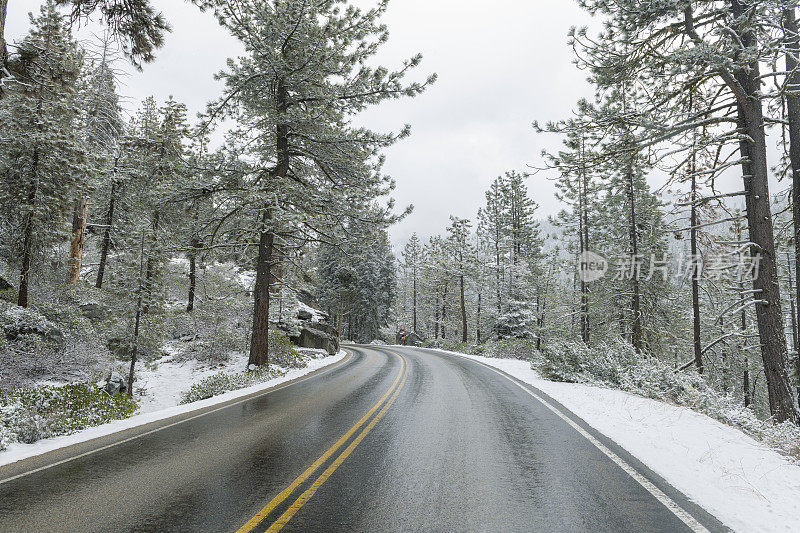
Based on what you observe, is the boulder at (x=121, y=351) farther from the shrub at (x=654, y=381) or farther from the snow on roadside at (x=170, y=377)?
the shrub at (x=654, y=381)

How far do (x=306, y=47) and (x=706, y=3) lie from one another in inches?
385

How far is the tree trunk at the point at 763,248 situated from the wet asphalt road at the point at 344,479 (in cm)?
478

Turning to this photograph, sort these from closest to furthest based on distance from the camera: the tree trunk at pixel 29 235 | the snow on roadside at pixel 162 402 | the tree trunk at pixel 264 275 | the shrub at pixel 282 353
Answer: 1. the snow on roadside at pixel 162 402
2. the tree trunk at pixel 264 275
3. the tree trunk at pixel 29 235
4. the shrub at pixel 282 353

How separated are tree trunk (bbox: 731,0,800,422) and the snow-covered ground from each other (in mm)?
2095

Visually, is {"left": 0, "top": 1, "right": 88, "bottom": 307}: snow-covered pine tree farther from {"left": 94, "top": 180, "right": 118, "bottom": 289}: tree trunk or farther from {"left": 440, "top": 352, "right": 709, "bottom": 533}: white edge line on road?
{"left": 440, "top": 352, "right": 709, "bottom": 533}: white edge line on road

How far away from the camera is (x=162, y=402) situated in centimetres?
1262

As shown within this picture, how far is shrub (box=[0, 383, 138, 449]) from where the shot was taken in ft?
20.6

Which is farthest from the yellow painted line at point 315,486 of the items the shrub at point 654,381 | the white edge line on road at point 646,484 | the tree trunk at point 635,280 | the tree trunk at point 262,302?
the tree trunk at point 635,280

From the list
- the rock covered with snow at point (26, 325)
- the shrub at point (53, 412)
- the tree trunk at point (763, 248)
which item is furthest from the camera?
the rock covered with snow at point (26, 325)

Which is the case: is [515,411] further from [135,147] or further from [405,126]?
[135,147]

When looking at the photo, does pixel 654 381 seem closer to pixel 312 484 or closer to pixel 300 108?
pixel 312 484

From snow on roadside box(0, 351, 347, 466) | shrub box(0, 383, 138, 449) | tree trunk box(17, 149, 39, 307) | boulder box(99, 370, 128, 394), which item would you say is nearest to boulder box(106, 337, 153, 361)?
snow on roadside box(0, 351, 347, 466)

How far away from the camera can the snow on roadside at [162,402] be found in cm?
585

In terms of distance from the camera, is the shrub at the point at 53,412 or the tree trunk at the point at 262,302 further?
the tree trunk at the point at 262,302
